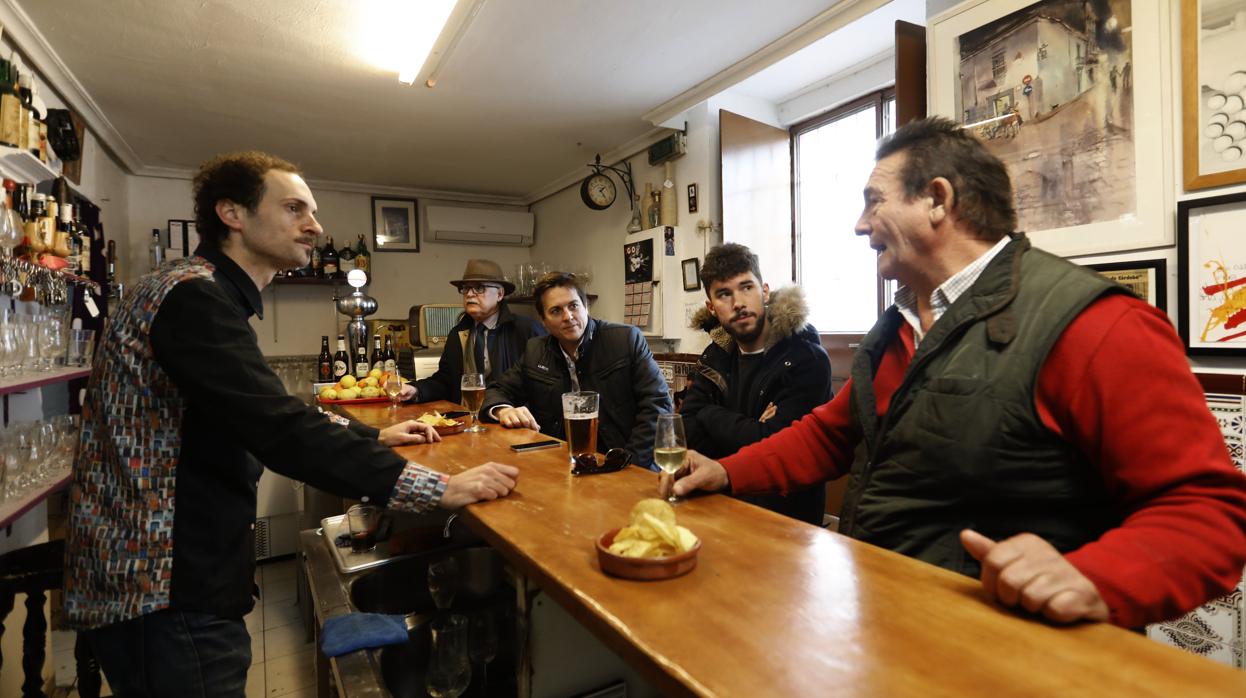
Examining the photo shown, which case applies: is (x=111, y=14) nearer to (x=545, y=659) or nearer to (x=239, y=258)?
(x=239, y=258)

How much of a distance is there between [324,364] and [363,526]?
398 cm

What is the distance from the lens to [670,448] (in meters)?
1.25

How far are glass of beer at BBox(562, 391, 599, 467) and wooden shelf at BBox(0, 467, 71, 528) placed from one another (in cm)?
164

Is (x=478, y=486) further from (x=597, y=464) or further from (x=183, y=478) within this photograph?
(x=183, y=478)

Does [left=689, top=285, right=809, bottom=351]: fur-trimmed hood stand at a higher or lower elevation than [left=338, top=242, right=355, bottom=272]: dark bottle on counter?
lower

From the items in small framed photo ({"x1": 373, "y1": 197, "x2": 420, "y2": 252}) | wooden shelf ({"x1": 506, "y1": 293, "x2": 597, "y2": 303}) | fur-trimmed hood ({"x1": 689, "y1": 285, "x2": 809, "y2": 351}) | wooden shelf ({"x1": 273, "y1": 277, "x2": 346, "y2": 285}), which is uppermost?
small framed photo ({"x1": 373, "y1": 197, "x2": 420, "y2": 252})

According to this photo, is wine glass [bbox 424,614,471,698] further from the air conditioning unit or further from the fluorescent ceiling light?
the air conditioning unit

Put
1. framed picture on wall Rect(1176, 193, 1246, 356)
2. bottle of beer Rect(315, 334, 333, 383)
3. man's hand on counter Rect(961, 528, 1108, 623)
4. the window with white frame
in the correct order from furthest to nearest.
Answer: bottle of beer Rect(315, 334, 333, 383), the window with white frame, framed picture on wall Rect(1176, 193, 1246, 356), man's hand on counter Rect(961, 528, 1108, 623)

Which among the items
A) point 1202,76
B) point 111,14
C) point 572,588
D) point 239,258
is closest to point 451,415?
point 239,258

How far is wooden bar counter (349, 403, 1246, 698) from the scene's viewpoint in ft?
1.97

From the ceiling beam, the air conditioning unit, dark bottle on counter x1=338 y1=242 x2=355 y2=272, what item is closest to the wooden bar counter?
the ceiling beam

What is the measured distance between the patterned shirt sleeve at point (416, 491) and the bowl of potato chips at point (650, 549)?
515 millimetres

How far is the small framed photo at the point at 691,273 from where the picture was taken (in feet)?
14.0

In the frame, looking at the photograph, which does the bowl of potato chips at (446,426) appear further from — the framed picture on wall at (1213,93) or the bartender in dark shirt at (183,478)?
the framed picture on wall at (1213,93)
